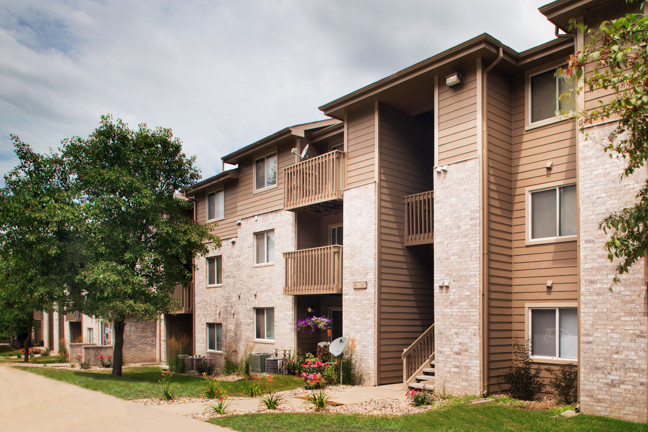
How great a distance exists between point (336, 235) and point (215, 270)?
7.37 m

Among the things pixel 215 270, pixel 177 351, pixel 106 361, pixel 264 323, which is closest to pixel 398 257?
pixel 264 323

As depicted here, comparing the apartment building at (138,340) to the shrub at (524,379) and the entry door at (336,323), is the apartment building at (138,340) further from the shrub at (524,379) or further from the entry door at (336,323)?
the shrub at (524,379)

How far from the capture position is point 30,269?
17.5 m

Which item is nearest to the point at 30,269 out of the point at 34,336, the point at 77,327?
the point at 77,327

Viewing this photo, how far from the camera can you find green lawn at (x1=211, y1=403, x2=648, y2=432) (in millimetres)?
9633

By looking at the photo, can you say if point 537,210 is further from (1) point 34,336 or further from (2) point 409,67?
(1) point 34,336

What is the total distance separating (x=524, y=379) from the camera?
41.4 feet

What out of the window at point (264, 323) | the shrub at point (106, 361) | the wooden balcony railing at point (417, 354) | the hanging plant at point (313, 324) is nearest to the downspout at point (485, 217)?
the wooden balcony railing at point (417, 354)

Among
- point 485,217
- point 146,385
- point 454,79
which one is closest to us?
point 485,217

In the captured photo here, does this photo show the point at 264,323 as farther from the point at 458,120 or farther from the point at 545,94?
the point at 545,94

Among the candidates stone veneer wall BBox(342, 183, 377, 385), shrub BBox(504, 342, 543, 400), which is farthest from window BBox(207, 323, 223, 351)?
shrub BBox(504, 342, 543, 400)

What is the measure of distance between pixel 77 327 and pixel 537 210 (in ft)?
116

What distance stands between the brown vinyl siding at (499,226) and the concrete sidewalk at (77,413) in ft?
22.5

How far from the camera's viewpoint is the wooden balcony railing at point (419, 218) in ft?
52.2
